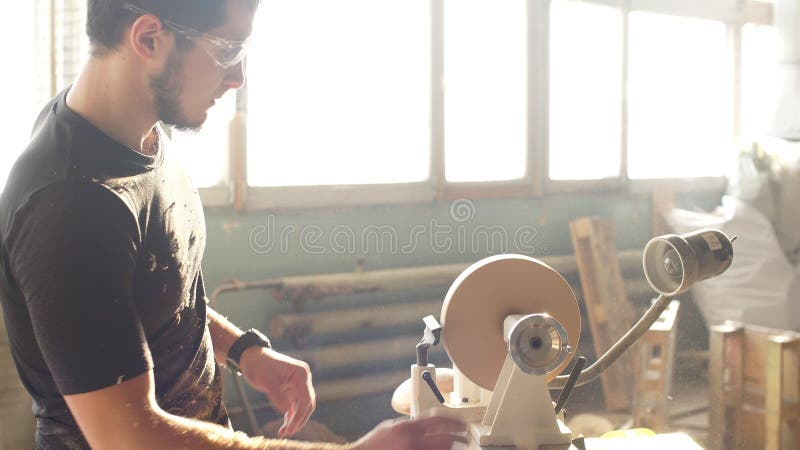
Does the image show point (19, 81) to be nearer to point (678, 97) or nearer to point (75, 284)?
point (75, 284)

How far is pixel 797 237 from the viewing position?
3.94 meters

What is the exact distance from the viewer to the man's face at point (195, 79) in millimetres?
1230


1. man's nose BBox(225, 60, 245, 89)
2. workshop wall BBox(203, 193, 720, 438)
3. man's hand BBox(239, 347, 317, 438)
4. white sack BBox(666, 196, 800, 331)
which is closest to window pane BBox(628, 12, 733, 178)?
white sack BBox(666, 196, 800, 331)

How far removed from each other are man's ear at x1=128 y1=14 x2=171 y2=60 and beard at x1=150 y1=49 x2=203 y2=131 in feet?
0.06

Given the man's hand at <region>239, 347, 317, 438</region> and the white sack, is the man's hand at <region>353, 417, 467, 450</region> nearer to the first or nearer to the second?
the man's hand at <region>239, 347, 317, 438</region>

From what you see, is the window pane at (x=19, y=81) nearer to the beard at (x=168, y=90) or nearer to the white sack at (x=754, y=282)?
the beard at (x=168, y=90)

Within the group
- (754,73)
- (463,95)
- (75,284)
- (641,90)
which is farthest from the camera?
(754,73)

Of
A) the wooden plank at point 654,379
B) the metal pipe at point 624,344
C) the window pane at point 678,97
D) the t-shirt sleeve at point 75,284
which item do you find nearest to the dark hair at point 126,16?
the t-shirt sleeve at point 75,284

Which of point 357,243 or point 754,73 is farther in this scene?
point 754,73

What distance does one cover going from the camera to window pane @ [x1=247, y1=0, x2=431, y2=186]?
326 centimetres

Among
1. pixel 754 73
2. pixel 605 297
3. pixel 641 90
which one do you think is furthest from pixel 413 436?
pixel 754 73

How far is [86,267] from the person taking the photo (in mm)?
1040

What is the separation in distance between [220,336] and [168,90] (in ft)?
1.93

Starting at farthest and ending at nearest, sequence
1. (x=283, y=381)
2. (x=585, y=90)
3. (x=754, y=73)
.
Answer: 1. (x=754, y=73)
2. (x=585, y=90)
3. (x=283, y=381)
